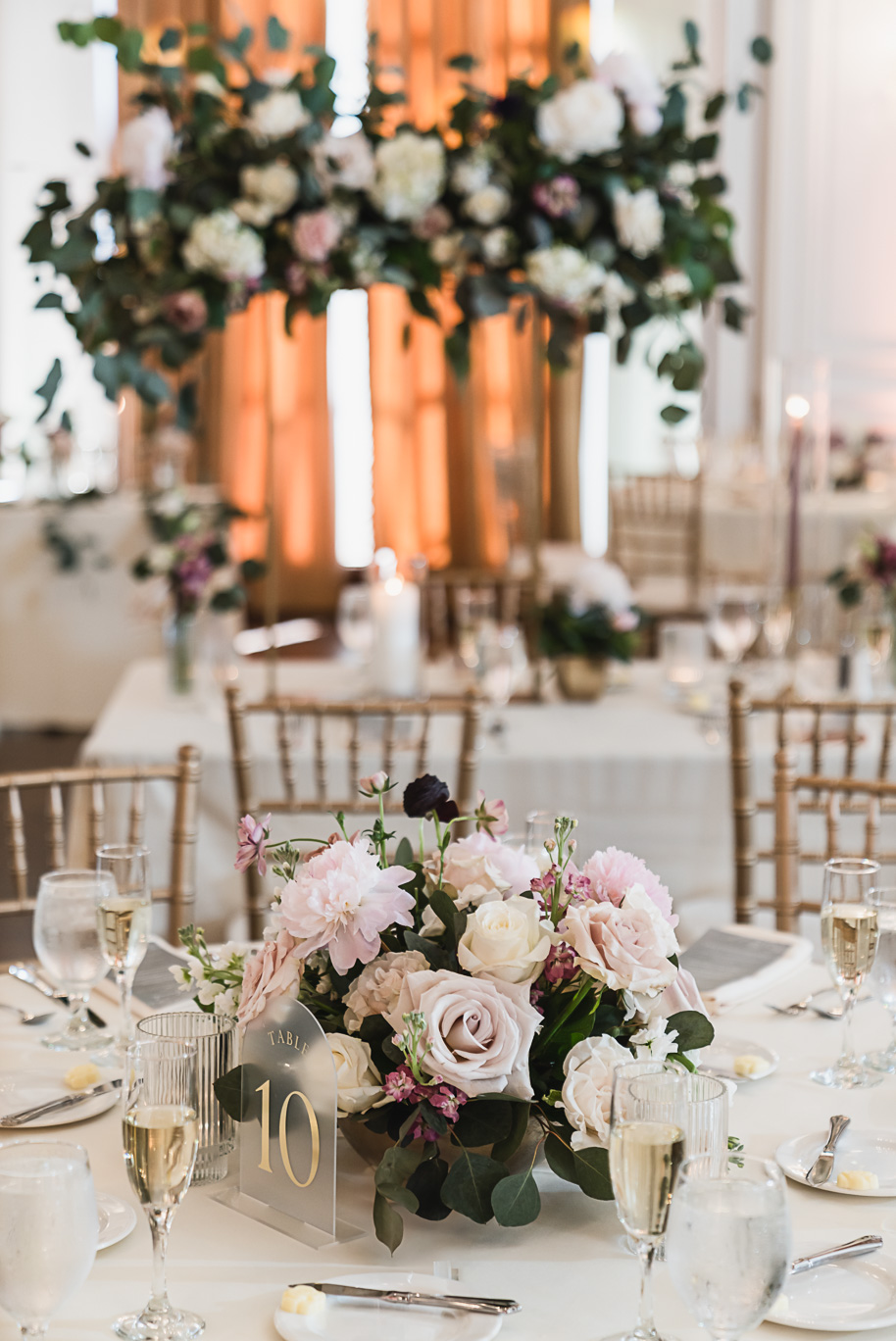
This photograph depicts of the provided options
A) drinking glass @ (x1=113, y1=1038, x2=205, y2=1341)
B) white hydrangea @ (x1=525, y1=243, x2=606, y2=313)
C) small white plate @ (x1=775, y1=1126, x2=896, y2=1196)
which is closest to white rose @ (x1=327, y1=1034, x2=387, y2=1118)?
drinking glass @ (x1=113, y1=1038, x2=205, y2=1341)

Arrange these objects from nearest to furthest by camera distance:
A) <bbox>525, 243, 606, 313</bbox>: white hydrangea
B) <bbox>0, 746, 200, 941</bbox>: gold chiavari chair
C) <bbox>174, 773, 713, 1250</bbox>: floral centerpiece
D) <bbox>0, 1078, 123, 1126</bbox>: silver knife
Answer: <bbox>174, 773, 713, 1250</bbox>: floral centerpiece, <bbox>0, 1078, 123, 1126</bbox>: silver knife, <bbox>0, 746, 200, 941</bbox>: gold chiavari chair, <bbox>525, 243, 606, 313</bbox>: white hydrangea

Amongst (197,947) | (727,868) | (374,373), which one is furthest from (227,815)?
(374,373)

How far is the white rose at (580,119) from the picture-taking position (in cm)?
233

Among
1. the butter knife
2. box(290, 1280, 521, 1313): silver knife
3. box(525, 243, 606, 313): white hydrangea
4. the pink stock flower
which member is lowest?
the butter knife

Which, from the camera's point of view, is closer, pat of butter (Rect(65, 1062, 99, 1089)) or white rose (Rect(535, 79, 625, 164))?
pat of butter (Rect(65, 1062, 99, 1089))

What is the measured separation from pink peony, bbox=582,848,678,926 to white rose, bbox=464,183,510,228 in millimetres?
1579

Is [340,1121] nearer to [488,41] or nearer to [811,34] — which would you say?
[811,34]

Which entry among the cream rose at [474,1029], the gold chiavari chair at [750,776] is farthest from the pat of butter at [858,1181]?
the gold chiavari chair at [750,776]

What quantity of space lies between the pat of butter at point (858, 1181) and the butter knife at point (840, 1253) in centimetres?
7

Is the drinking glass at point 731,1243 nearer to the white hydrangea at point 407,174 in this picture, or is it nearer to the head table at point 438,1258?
the head table at point 438,1258

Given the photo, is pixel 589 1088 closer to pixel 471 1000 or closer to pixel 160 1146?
pixel 471 1000

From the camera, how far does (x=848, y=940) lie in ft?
4.24

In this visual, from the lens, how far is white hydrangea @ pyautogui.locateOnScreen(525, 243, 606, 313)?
7.93 ft

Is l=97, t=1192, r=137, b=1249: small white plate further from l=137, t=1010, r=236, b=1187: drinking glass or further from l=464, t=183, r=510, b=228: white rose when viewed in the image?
l=464, t=183, r=510, b=228: white rose
